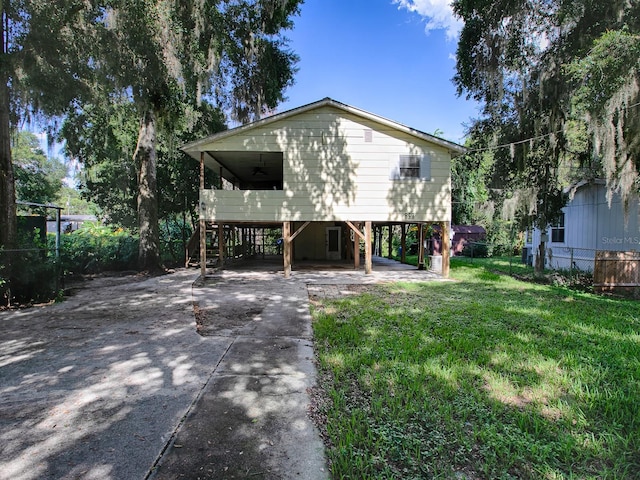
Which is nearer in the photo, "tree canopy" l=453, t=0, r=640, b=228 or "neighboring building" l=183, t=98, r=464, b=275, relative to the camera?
"tree canopy" l=453, t=0, r=640, b=228

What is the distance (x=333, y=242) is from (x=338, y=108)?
298 inches

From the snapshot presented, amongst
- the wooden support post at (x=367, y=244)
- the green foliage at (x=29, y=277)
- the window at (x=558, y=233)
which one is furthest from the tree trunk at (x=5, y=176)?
the window at (x=558, y=233)

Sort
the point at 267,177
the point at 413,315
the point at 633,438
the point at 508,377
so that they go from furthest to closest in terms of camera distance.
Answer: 1. the point at 267,177
2. the point at 413,315
3. the point at 508,377
4. the point at 633,438

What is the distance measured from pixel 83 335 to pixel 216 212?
6.30m

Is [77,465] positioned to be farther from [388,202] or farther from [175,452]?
[388,202]

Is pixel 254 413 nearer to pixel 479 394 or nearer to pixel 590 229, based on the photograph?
pixel 479 394

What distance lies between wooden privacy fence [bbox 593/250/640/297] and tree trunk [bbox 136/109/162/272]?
13.5 metres

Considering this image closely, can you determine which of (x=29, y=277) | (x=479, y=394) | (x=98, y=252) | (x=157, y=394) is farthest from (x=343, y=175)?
(x=98, y=252)

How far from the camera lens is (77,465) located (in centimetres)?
211

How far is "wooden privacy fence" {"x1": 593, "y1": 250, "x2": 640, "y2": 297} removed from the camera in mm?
8992

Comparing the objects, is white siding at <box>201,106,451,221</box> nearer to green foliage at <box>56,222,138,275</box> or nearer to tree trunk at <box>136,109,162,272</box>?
tree trunk at <box>136,109,162,272</box>

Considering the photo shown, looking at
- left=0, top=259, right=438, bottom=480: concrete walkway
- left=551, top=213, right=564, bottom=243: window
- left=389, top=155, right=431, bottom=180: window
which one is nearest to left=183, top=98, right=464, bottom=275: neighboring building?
left=389, top=155, right=431, bottom=180: window

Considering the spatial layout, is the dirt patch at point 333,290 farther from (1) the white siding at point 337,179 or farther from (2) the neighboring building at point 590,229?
(2) the neighboring building at point 590,229

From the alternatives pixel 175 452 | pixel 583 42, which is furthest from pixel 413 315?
pixel 583 42
